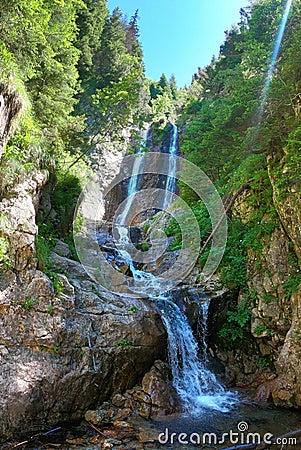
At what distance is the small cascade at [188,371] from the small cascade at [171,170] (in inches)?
528

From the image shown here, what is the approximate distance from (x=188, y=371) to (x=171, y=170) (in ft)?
54.9

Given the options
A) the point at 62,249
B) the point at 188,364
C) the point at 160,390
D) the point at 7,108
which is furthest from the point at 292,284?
the point at 7,108

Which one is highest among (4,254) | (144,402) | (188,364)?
(4,254)

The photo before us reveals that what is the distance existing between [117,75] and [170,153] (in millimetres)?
6668

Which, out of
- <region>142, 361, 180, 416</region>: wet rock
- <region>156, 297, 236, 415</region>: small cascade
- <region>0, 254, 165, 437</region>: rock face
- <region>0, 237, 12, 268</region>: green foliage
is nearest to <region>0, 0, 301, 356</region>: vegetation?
<region>0, 237, 12, 268</region>: green foliage

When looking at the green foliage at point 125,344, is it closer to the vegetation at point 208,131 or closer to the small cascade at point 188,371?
the vegetation at point 208,131

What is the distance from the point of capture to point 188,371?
7.75m

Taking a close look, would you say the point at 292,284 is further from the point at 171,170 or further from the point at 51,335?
the point at 171,170

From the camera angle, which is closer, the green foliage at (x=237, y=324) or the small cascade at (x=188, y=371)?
the small cascade at (x=188, y=371)

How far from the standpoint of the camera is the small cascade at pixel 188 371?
6.87 m

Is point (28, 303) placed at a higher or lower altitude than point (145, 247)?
lower

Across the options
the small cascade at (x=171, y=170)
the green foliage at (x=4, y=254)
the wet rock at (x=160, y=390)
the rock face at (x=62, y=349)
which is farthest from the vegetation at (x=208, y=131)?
the small cascade at (x=171, y=170)

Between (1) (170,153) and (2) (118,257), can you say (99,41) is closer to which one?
(1) (170,153)

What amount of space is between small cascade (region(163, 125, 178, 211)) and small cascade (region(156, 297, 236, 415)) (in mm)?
→ 13421
